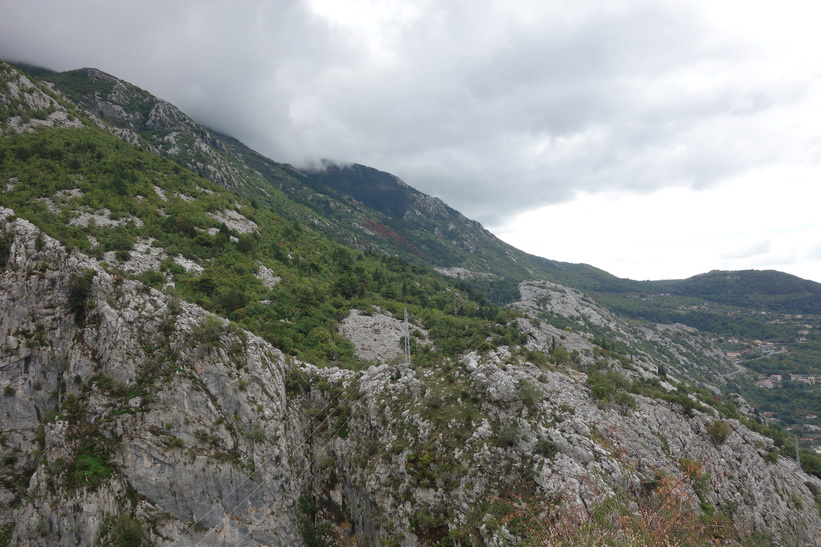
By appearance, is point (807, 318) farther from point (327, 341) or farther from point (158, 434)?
point (158, 434)

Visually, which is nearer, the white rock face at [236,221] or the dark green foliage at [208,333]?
the dark green foliage at [208,333]

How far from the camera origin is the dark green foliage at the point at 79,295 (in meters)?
19.6

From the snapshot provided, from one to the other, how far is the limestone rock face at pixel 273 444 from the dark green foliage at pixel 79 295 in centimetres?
9

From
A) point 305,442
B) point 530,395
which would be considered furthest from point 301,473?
point 530,395

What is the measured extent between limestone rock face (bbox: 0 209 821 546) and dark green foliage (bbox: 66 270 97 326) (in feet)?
0.30

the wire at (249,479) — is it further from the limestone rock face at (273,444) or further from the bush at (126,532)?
the bush at (126,532)

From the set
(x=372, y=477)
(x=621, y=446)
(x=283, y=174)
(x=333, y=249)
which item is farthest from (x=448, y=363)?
(x=283, y=174)

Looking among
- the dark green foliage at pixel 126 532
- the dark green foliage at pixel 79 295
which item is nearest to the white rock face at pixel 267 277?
the dark green foliage at pixel 79 295

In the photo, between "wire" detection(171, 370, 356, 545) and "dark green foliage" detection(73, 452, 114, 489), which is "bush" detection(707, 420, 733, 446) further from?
"dark green foliage" detection(73, 452, 114, 489)

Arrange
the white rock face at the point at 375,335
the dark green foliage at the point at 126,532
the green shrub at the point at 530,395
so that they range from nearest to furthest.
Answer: the dark green foliage at the point at 126,532 < the green shrub at the point at 530,395 < the white rock face at the point at 375,335

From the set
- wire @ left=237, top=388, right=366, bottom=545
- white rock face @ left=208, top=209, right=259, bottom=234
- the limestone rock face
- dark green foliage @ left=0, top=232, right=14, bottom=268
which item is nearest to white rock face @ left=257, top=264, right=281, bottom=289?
white rock face @ left=208, top=209, right=259, bottom=234

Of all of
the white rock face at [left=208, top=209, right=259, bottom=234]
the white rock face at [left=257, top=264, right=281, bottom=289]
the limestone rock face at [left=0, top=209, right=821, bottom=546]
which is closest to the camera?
the limestone rock face at [left=0, top=209, right=821, bottom=546]

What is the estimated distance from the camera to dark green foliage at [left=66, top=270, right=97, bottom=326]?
64.2ft

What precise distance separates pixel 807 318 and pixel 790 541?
295 m
